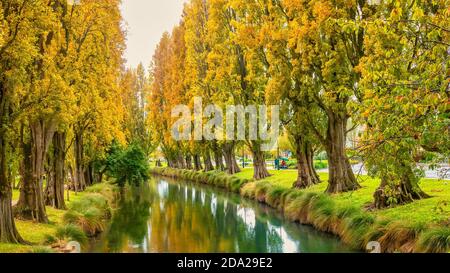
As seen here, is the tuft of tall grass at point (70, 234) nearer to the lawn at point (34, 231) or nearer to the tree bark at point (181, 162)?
the lawn at point (34, 231)

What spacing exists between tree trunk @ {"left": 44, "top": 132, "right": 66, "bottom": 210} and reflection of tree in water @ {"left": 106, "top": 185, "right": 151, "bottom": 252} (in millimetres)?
2615

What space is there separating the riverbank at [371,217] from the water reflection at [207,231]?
0.60 meters

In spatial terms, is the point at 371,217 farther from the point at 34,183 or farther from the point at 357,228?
the point at 34,183

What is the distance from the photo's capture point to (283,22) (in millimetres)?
21641

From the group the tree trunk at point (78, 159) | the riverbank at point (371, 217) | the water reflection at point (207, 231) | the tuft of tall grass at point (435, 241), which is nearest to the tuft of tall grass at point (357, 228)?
the riverbank at point (371, 217)

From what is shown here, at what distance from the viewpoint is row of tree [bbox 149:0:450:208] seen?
25.5 feet

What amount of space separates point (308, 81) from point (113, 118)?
1126 cm

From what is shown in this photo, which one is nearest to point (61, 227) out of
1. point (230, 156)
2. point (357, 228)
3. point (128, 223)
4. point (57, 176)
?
point (57, 176)

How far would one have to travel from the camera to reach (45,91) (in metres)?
13.2

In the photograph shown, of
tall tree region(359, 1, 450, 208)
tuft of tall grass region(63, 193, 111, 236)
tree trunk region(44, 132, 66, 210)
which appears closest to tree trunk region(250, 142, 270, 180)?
tuft of tall grass region(63, 193, 111, 236)

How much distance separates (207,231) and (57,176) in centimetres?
712
